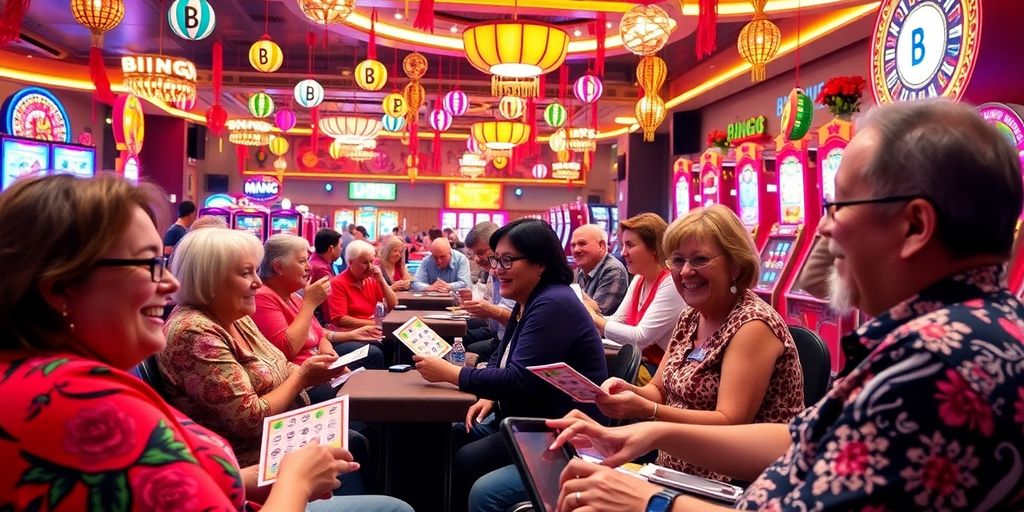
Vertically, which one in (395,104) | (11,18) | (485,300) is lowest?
(485,300)

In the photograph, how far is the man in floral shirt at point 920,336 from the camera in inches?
35.9

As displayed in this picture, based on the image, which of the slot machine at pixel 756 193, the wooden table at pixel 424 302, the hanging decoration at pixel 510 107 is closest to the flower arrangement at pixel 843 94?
the slot machine at pixel 756 193

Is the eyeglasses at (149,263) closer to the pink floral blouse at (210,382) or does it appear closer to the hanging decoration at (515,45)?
the pink floral blouse at (210,382)

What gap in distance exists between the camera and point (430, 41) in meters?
11.3

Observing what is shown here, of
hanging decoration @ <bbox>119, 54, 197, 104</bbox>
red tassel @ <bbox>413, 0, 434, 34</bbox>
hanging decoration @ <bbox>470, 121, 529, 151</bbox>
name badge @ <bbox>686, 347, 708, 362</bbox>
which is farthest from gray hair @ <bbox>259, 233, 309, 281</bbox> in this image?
hanging decoration @ <bbox>470, 121, 529, 151</bbox>

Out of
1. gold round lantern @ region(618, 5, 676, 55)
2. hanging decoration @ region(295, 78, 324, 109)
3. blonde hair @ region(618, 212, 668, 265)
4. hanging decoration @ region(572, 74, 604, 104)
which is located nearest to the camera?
blonde hair @ region(618, 212, 668, 265)

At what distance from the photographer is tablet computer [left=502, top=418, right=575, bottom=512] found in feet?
4.70

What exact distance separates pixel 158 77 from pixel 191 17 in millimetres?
2429

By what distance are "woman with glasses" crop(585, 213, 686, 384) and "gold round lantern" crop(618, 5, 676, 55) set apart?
2641 millimetres

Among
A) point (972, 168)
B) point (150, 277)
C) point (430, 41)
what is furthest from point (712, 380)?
point (430, 41)

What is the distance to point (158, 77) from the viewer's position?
925 centimetres

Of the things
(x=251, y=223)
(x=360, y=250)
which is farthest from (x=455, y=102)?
(x=360, y=250)

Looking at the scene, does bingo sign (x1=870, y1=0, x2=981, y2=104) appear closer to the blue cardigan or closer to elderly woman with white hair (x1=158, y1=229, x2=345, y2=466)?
the blue cardigan

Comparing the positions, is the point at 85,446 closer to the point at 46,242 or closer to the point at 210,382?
the point at 46,242
